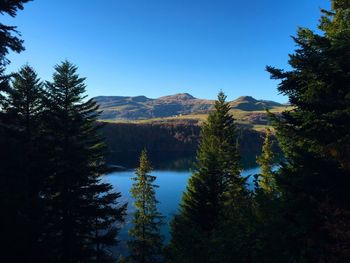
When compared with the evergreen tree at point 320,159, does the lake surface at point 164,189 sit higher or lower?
lower

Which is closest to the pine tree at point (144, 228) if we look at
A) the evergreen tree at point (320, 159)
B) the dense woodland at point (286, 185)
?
the dense woodland at point (286, 185)

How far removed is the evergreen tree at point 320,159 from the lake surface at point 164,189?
2890 cm

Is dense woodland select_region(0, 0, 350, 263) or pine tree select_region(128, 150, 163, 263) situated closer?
dense woodland select_region(0, 0, 350, 263)

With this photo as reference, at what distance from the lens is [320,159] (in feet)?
36.2

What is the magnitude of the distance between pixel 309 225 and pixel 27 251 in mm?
10628

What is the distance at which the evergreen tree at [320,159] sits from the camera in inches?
374

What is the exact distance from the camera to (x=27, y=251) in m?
11.8

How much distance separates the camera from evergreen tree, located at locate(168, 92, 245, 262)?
1315 cm

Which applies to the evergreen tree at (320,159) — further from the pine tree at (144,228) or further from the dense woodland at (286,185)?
the pine tree at (144,228)

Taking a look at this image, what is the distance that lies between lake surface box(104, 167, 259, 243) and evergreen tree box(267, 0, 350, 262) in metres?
28.9

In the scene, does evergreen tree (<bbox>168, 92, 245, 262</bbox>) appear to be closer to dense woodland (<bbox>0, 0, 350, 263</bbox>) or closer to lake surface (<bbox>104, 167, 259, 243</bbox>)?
dense woodland (<bbox>0, 0, 350, 263</bbox>)

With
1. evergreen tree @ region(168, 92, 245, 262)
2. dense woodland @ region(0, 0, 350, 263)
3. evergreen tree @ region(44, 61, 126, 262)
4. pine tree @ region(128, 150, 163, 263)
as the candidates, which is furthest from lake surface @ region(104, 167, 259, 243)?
dense woodland @ region(0, 0, 350, 263)

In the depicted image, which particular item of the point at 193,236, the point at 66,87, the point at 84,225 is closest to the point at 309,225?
the point at 193,236

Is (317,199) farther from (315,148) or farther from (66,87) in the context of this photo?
(66,87)
